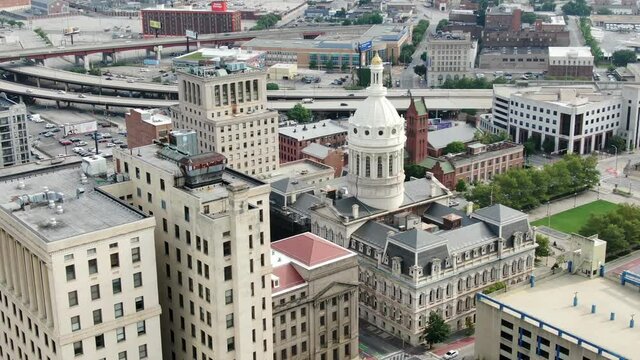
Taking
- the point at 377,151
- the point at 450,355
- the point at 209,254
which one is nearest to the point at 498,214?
the point at 377,151

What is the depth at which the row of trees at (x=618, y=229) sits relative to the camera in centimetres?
17850

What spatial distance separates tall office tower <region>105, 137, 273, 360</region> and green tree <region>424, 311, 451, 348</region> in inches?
1832

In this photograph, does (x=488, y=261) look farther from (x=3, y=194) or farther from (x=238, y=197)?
(x=3, y=194)

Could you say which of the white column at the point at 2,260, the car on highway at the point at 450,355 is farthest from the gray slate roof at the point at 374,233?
the white column at the point at 2,260

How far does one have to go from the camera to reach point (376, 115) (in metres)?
168

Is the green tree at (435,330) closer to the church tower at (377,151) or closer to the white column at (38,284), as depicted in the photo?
the church tower at (377,151)

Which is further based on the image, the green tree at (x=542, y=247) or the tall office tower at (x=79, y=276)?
the green tree at (x=542, y=247)

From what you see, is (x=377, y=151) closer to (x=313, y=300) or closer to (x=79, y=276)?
(x=313, y=300)

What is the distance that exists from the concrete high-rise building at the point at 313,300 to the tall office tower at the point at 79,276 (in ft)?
107

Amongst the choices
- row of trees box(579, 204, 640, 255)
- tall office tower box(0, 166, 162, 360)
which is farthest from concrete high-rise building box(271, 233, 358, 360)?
row of trees box(579, 204, 640, 255)

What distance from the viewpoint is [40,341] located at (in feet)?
326

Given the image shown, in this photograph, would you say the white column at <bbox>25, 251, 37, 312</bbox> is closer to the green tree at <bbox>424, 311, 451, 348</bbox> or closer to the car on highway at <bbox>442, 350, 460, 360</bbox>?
the green tree at <bbox>424, 311, 451, 348</bbox>

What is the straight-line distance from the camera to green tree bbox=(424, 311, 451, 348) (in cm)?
14650

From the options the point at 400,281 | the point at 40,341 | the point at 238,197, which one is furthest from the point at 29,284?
the point at 400,281
